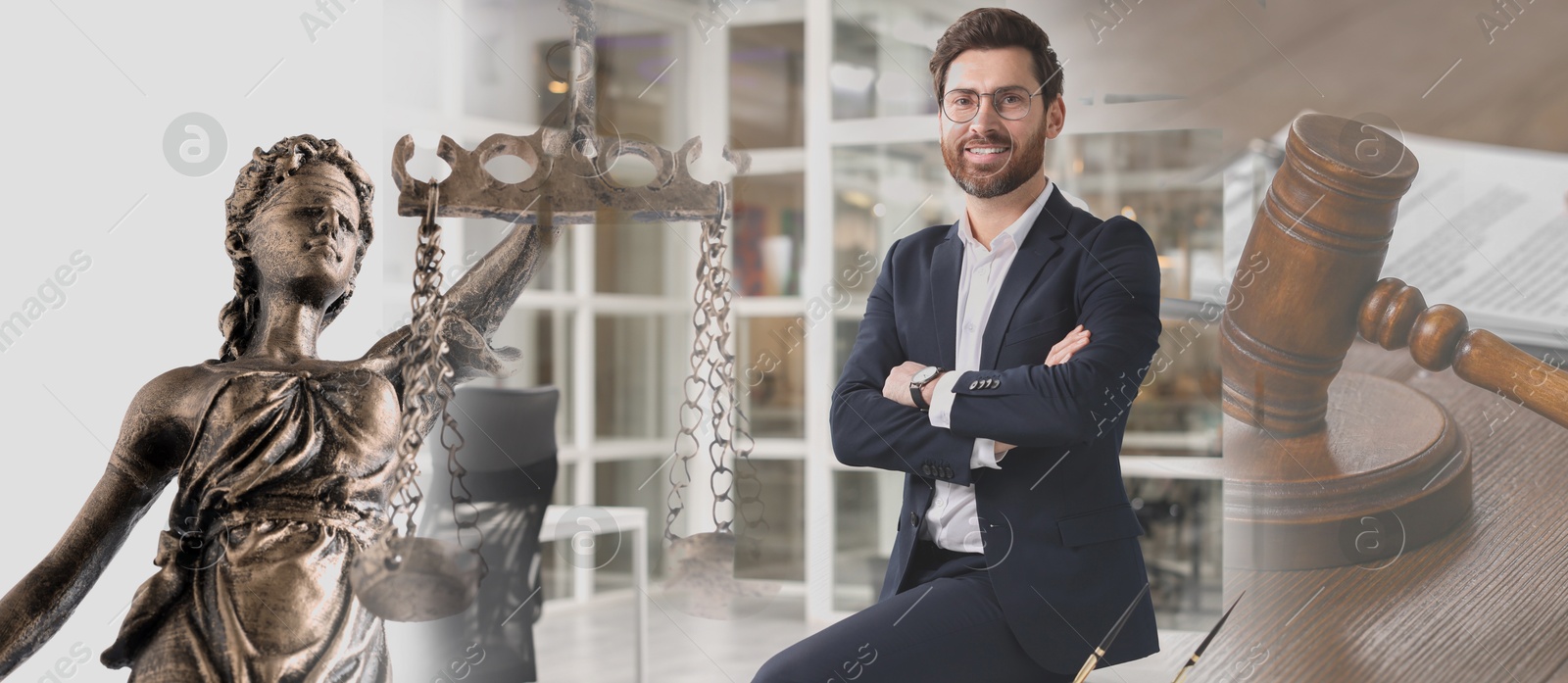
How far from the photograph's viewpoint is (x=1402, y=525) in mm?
1692

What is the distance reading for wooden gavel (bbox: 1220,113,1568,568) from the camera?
66.6 inches

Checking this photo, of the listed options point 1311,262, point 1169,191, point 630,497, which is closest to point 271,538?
point 1311,262

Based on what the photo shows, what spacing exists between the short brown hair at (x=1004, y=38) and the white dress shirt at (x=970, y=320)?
0.50 feet

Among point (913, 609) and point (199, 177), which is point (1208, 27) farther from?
point (199, 177)

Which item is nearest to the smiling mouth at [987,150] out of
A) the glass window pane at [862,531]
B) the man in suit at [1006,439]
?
the man in suit at [1006,439]

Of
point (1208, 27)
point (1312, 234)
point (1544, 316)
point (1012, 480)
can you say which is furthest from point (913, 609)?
point (1208, 27)

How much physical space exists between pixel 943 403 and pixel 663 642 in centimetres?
285

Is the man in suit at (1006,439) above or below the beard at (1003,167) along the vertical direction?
below

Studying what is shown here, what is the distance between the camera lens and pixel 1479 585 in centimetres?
168

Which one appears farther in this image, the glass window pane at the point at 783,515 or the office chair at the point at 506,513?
the glass window pane at the point at 783,515

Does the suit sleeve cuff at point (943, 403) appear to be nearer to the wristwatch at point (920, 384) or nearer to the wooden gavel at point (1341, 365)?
the wristwatch at point (920, 384)

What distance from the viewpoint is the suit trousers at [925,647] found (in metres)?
1.57

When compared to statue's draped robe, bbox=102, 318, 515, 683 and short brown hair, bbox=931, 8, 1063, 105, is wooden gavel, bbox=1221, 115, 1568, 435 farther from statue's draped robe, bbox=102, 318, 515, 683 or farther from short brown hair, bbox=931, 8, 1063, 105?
statue's draped robe, bbox=102, 318, 515, 683

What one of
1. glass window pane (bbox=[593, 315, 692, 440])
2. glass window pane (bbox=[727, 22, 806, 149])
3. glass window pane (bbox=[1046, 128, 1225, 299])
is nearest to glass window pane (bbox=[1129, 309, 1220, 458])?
glass window pane (bbox=[1046, 128, 1225, 299])
